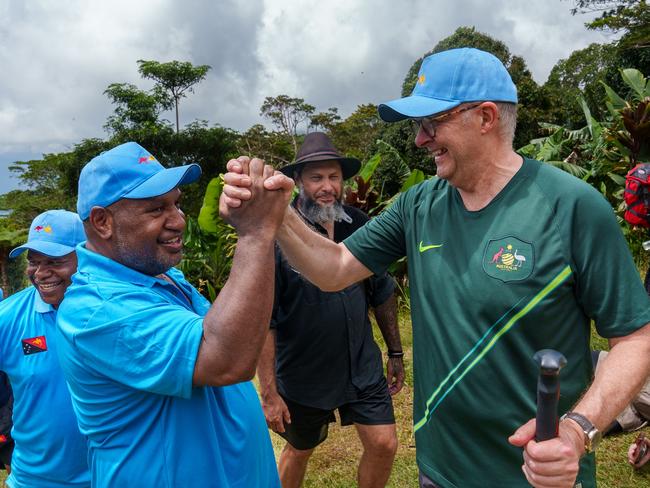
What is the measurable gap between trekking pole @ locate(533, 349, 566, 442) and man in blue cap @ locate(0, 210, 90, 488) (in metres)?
2.33

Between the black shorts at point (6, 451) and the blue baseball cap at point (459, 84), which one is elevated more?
the blue baseball cap at point (459, 84)

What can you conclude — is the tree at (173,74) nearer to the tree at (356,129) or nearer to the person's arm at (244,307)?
the tree at (356,129)

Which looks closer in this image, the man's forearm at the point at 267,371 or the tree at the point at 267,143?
the man's forearm at the point at 267,371

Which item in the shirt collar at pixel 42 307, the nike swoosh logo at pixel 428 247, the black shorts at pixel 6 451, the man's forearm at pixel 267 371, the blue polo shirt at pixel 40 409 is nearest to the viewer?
the nike swoosh logo at pixel 428 247

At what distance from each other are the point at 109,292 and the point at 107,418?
416 mm

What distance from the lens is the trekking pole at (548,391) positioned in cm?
113

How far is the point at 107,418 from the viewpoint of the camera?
1.75 metres

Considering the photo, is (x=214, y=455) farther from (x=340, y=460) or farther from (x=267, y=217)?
(x=340, y=460)

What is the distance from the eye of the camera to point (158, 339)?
1.55 metres

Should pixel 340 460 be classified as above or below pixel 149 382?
below

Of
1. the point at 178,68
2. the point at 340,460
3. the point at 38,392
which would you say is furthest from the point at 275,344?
the point at 178,68

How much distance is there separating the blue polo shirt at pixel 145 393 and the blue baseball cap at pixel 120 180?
0.20 m

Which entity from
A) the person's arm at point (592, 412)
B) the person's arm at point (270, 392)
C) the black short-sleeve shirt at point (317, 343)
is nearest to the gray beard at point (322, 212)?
the black short-sleeve shirt at point (317, 343)

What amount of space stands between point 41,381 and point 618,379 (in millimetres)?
2588
